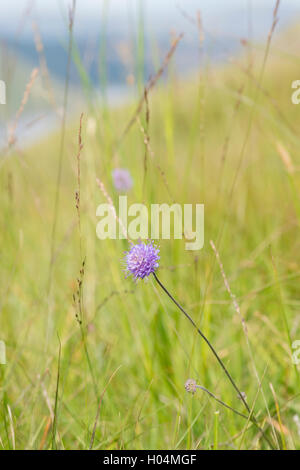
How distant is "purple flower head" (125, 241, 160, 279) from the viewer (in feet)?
1.85

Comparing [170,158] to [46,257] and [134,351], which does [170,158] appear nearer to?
[134,351]

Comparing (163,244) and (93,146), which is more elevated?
(93,146)

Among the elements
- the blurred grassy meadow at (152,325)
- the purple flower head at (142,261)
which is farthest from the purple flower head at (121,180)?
the purple flower head at (142,261)

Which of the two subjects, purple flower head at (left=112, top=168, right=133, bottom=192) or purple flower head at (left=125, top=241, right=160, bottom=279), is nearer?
purple flower head at (left=125, top=241, right=160, bottom=279)

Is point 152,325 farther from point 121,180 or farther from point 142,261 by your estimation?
point 142,261

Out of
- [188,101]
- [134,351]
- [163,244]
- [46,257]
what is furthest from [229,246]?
[188,101]

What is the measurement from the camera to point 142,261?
1.88ft

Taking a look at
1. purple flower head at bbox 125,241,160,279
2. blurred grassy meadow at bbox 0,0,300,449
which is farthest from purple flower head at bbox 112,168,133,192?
purple flower head at bbox 125,241,160,279

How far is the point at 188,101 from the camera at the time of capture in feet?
19.4

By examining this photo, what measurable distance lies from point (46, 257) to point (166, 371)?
111 cm

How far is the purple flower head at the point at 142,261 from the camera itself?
0.56 meters

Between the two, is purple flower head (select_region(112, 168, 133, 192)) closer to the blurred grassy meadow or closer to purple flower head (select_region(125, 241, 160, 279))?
the blurred grassy meadow

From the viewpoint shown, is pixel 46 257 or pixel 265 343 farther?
pixel 46 257
